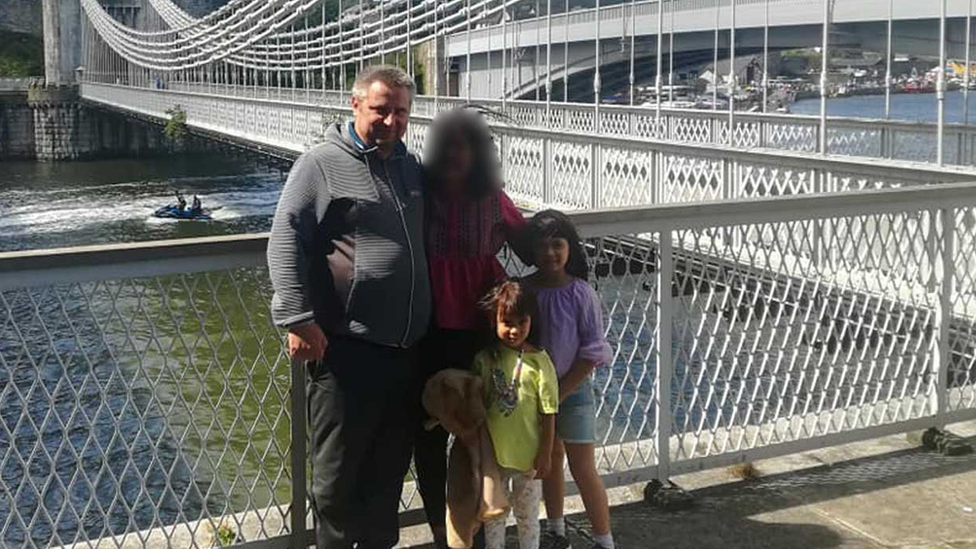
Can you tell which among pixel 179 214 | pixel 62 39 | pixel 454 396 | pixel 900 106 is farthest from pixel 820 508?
pixel 62 39

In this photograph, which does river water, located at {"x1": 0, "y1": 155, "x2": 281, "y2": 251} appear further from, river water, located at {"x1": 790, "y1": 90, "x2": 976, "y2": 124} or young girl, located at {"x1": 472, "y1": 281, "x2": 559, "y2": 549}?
young girl, located at {"x1": 472, "y1": 281, "x2": 559, "y2": 549}

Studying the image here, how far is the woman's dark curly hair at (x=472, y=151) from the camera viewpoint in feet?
9.66

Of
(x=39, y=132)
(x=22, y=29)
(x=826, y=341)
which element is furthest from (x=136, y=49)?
(x=826, y=341)

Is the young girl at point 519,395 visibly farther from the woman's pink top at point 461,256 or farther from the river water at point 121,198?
the river water at point 121,198

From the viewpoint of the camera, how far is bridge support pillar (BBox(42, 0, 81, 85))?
6694cm

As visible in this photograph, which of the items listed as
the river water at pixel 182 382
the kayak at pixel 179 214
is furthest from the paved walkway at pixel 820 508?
the kayak at pixel 179 214

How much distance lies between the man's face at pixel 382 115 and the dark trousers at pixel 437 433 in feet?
1.46

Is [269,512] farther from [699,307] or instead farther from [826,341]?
[826,341]

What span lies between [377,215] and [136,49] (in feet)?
170

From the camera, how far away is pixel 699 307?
414cm

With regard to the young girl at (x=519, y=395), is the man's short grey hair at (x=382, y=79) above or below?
above

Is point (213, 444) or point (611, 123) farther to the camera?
point (611, 123)

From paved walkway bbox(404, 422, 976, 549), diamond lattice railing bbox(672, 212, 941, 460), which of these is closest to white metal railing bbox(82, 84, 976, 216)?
diamond lattice railing bbox(672, 212, 941, 460)

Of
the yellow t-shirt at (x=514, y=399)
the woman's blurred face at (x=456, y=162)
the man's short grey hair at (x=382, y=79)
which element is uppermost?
the man's short grey hair at (x=382, y=79)
